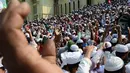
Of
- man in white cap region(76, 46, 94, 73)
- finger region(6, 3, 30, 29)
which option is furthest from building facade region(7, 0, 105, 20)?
finger region(6, 3, 30, 29)

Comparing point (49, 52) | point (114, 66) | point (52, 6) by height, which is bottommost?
point (52, 6)

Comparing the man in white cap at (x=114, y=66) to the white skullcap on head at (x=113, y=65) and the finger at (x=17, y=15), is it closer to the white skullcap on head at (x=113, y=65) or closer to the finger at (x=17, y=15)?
the white skullcap on head at (x=113, y=65)

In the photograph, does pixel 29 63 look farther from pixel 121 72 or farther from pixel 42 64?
pixel 121 72

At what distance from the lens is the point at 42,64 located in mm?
1116

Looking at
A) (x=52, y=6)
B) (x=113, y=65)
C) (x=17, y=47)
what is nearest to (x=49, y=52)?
(x=17, y=47)

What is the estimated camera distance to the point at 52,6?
52.1 meters

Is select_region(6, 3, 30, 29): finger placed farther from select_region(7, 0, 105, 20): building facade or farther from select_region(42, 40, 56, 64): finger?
select_region(7, 0, 105, 20): building facade

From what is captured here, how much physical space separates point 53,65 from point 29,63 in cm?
10

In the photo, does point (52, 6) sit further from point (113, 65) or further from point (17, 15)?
point (17, 15)

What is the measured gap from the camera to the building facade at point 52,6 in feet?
162

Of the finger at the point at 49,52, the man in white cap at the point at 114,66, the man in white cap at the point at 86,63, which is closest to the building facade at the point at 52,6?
the man in white cap at the point at 114,66

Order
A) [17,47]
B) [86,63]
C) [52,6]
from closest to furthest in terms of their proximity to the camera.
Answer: [17,47] → [86,63] → [52,6]

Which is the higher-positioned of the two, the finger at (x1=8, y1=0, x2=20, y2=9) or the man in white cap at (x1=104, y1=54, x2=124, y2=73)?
the finger at (x1=8, y1=0, x2=20, y2=9)

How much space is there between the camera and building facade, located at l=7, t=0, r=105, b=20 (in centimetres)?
4934
